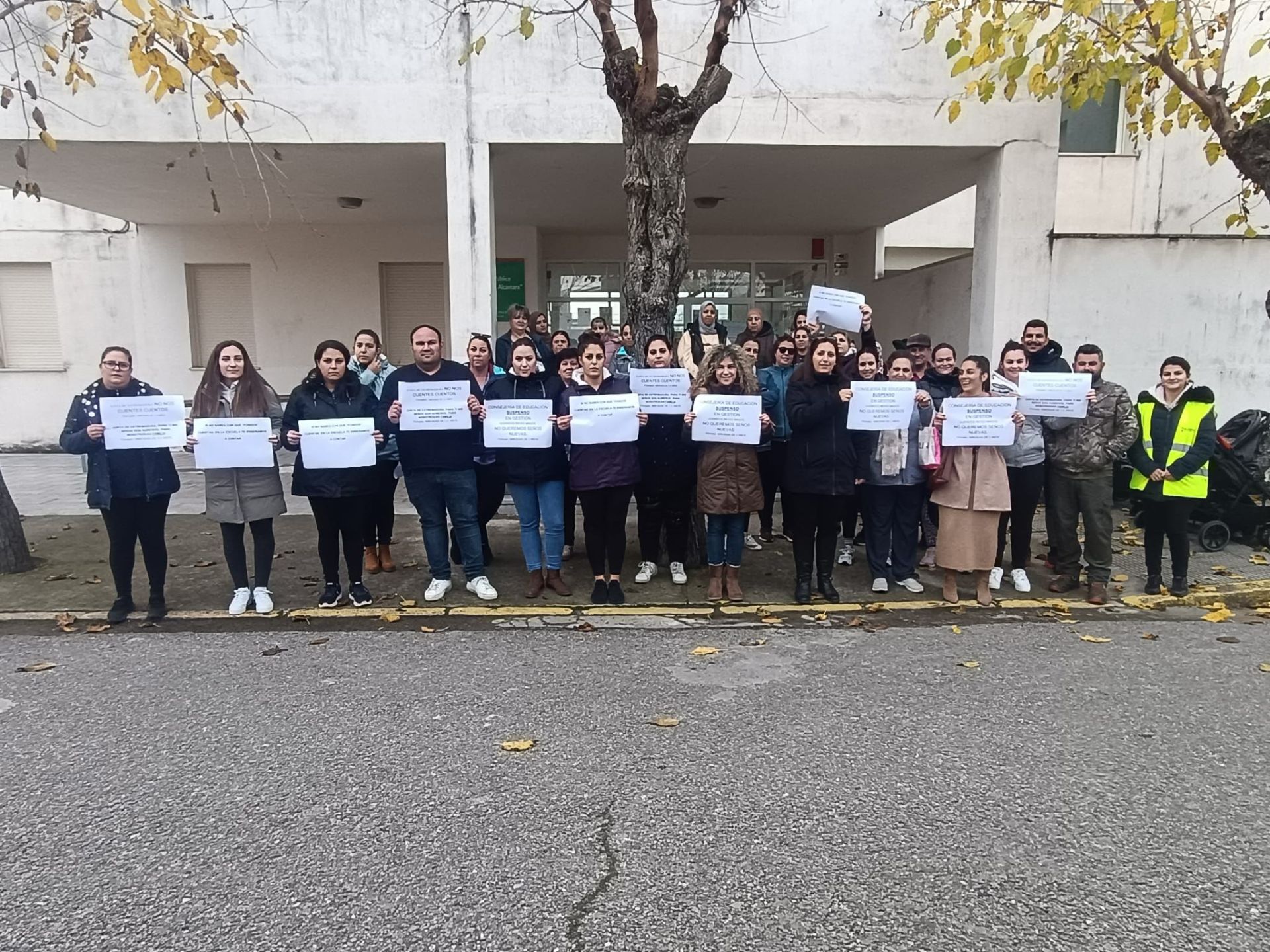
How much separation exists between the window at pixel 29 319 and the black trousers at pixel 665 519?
1148cm

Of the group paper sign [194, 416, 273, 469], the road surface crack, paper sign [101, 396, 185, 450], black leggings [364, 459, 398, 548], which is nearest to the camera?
the road surface crack

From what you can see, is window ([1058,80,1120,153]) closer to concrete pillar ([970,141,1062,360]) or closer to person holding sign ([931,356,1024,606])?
concrete pillar ([970,141,1062,360])

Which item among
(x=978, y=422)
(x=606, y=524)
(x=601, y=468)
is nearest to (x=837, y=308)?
(x=978, y=422)

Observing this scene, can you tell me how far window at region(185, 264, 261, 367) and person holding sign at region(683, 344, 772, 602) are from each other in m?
10.1

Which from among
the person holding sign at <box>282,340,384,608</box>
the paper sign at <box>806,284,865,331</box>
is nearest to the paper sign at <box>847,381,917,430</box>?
the paper sign at <box>806,284,865,331</box>

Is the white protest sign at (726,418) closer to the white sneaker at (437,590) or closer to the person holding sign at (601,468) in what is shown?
the person holding sign at (601,468)

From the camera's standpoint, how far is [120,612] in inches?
228

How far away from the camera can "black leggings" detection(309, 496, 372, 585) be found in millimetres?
5914

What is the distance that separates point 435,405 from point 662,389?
5.36ft

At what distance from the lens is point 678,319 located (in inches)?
595

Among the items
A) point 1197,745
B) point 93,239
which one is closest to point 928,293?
point 1197,745

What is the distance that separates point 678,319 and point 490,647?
425 inches

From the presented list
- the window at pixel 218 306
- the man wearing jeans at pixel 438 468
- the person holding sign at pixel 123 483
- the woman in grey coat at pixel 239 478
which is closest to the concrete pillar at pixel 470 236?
the man wearing jeans at pixel 438 468

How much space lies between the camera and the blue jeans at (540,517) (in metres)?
6.21
